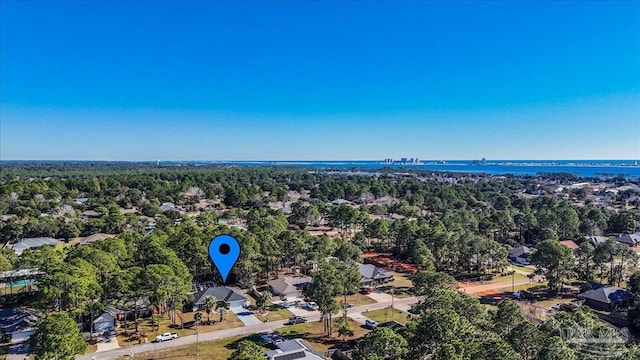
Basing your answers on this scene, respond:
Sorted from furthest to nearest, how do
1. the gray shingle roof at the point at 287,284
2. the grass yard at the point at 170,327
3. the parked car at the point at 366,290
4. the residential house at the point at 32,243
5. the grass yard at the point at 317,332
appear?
the residential house at the point at 32,243 → the parked car at the point at 366,290 → the gray shingle roof at the point at 287,284 → the grass yard at the point at 170,327 → the grass yard at the point at 317,332

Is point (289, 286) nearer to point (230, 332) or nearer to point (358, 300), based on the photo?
point (358, 300)

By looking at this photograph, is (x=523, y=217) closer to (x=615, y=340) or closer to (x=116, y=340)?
(x=615, y=340)

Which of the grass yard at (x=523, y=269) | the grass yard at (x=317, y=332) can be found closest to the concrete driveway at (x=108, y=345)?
the grass yard at (x=317, y=332)

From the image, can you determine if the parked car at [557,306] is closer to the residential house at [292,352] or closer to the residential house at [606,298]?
the residential house at [606,298]

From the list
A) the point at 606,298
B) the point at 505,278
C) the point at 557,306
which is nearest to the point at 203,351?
the point at 557,306

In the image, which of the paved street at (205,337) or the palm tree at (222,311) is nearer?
the paved street at (205,337)

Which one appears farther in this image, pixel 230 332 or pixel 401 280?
pixel 401 280

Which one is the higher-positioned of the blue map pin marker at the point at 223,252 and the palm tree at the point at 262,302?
the blue map pin marker at the point at 223,252

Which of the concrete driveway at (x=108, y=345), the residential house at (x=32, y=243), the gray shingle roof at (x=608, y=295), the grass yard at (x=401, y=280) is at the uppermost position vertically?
the residential house at (x=32, y=243)
